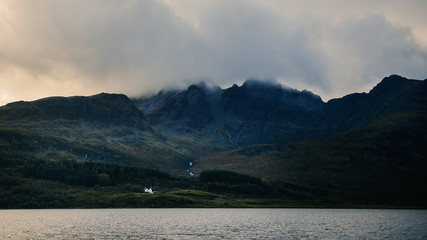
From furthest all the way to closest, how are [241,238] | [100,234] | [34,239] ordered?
1. [100,234]
2. [241,238]
3. [34,239]

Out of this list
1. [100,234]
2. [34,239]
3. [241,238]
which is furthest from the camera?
[100,234]

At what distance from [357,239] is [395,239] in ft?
32.7

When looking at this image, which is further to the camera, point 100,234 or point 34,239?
point 100,234

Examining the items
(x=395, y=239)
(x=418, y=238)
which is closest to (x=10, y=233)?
(x=395, y=239)

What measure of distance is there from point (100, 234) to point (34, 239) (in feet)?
60.9

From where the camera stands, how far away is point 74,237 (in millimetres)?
96875

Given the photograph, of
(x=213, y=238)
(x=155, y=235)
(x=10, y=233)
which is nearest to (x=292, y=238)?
(x=213, y=238)

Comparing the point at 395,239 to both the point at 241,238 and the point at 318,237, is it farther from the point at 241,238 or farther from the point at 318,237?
the point at 241,238

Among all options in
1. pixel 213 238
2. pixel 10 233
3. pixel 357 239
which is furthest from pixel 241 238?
pixel 10 233

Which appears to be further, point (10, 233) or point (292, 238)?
point (10, 233)

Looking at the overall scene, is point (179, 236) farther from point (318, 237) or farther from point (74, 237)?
point (318, 237)

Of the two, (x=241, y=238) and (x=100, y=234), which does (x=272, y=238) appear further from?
(x=100, y=234)

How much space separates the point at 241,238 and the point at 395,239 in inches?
1657

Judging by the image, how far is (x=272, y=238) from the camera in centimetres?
9806
